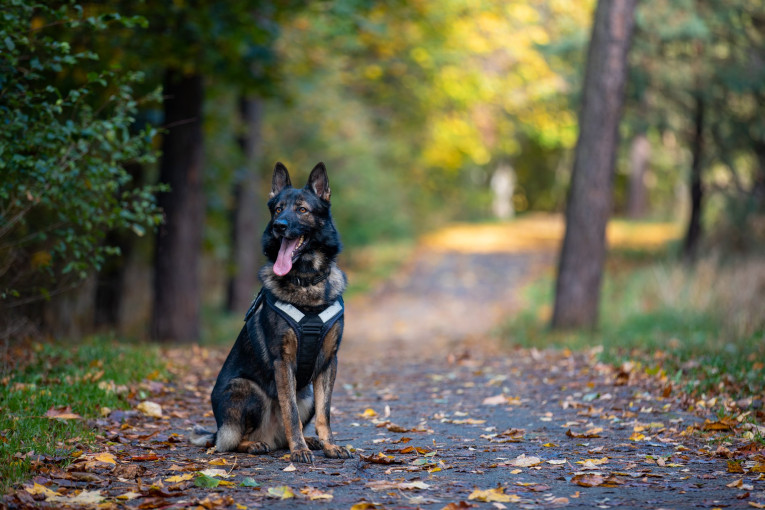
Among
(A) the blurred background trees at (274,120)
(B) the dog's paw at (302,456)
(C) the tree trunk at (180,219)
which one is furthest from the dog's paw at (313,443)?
(C) the tree trunk at (180,219)

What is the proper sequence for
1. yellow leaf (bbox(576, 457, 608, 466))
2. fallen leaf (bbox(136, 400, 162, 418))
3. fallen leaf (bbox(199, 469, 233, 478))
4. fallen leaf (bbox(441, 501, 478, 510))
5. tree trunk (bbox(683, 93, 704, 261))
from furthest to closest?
tree trunk (bbox(683, 93, 704, 261)) < fallen leaf (bbox(136, 400, 162, 418)) < yellow leaf (bbox(576, 457, 608, 466)) < fallen leaf (bbox(199, 469, 233, 478)) < fallen leaf (bbox(441, 501, 478, 510))

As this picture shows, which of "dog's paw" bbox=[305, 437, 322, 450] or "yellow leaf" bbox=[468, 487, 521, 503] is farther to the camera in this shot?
"dog's paw" bbox=[305, 437, 322, 450]

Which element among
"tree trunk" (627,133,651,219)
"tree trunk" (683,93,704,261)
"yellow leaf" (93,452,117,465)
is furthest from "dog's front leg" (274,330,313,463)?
"tree trunk" (627,133,651,219)

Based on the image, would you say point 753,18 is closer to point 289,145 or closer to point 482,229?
point 289,145

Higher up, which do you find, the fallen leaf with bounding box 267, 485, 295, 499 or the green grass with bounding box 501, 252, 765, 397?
the green grass with bounding box 501, 252, 765, 397

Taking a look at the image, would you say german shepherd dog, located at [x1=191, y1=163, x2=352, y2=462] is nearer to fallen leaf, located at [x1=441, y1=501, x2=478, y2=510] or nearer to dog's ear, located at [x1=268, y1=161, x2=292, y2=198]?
dog's ear, located at [x1=268, y1=161, x2=292, y2=198]

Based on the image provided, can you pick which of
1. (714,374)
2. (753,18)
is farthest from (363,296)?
(714,374)

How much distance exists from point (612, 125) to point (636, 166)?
18.3 metres

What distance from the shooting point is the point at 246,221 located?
774 inches

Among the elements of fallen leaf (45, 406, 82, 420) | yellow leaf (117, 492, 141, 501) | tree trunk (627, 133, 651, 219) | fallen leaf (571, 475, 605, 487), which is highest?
tree trunk (627, 133, 651, 219)

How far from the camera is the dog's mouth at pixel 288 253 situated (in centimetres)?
599

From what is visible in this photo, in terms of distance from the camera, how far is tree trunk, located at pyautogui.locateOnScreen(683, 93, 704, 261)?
19984 mm

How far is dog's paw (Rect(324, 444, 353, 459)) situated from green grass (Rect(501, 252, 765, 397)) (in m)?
3.78

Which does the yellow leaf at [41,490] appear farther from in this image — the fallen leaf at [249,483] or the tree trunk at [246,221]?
the tree trunk at [246,221]
